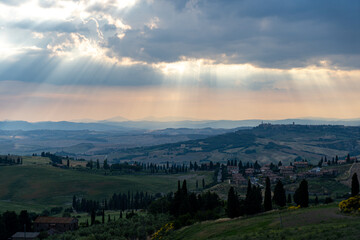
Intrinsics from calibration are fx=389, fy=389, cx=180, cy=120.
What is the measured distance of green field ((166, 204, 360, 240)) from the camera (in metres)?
44.1

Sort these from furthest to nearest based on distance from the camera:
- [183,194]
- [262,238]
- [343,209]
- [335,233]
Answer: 1. [183,194]
2. [343,209]
3. [262,238]
4. [335,233]

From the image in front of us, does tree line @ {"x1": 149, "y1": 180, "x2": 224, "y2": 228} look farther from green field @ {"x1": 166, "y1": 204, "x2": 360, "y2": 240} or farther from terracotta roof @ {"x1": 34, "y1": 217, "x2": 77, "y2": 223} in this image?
terracotta roof @ {"x1": 34, "y1": 217, "x2": 77, "y2": 223}

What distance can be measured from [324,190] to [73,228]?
111927 millimetres

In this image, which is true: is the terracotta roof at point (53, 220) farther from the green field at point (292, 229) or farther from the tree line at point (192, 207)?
the green field at point (292, 229)

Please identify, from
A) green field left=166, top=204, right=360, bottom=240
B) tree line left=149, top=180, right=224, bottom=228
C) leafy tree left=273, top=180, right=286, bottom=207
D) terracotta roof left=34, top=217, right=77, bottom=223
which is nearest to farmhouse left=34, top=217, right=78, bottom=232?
terracotta roof left=34, top=217, right=77, bottom=223

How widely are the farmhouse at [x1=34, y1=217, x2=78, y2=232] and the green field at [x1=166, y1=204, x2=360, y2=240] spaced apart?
53.4 meters

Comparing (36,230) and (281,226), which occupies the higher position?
(281,226)

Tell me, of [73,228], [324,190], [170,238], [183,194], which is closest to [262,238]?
[170,238]

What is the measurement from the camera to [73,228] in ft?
392

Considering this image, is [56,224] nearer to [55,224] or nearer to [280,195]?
[55,224]

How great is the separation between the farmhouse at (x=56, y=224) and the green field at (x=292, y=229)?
5341 centimetres

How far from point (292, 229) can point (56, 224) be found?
90878 millimetres

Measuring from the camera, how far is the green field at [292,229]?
145 ft

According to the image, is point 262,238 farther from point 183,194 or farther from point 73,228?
point 73,228
